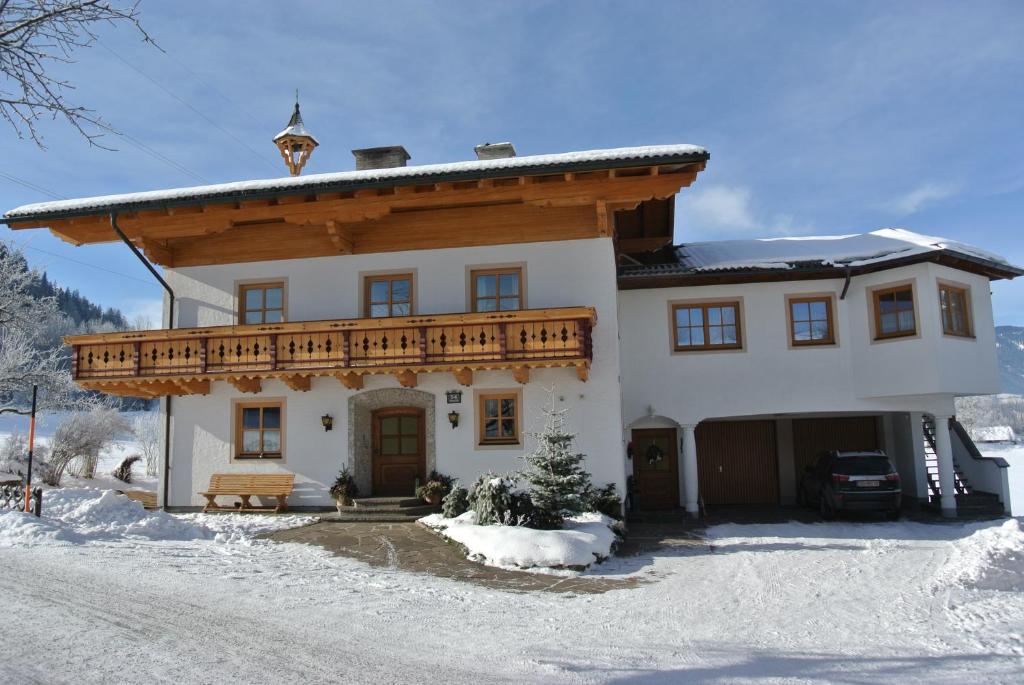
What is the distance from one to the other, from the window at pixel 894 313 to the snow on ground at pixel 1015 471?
8.12m

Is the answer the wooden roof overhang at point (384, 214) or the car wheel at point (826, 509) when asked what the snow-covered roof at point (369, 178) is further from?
the car wheel at point (826, 509)

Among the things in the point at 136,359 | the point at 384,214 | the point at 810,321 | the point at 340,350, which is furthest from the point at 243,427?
the point at 810,321

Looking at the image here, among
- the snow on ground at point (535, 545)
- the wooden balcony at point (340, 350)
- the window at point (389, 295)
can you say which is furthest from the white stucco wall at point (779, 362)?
the snow on ground at point (535, 545)

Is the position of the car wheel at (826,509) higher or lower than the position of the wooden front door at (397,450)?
lower

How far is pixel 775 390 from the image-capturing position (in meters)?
18.2

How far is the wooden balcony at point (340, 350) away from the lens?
50.7ft

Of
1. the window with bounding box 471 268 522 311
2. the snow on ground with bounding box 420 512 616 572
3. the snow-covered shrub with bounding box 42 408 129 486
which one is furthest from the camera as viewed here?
the snow-covered shrub with bounding box 42 408 129 486

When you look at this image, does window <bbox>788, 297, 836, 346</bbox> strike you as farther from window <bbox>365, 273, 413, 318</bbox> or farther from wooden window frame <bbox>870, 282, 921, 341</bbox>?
window <bbox>365, 273, 413, 318</bbox>

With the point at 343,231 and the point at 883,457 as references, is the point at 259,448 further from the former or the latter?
the point at 883,457

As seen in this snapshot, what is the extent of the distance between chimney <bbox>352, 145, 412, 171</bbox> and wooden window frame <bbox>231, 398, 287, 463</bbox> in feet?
20.2

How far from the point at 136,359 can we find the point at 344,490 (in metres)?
5.28

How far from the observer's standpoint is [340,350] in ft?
52.7

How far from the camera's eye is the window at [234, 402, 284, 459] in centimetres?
1748

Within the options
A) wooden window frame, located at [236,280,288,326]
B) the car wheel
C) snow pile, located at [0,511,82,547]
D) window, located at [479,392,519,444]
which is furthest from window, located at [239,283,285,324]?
the car wheel
